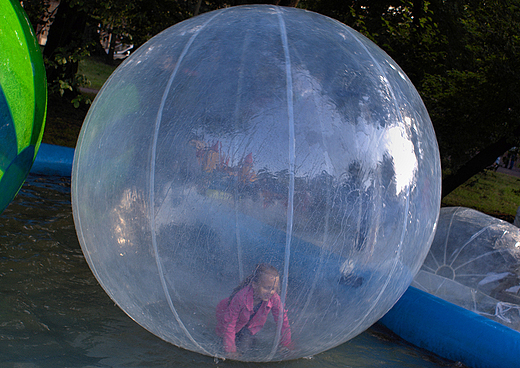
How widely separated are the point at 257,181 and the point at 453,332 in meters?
2.45

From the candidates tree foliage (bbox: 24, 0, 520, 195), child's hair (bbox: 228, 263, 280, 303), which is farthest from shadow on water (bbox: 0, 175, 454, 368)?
tree foliage (bbox: 24, 0, 520, 195)

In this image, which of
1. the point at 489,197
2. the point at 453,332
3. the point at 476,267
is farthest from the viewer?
the point at 489,197

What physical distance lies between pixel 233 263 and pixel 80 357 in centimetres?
135

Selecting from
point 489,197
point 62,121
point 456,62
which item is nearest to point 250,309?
point 456,62

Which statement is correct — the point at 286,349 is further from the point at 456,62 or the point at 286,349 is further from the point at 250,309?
the point at 456,62

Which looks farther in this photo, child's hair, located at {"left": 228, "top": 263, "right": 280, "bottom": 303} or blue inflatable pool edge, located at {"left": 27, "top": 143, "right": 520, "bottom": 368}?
blue inflatable pool edge, located at {"left": 27, "top": 143, "right": 520, "bottom": 368}

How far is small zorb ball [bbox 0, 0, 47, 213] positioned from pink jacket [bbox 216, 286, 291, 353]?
1961 mm

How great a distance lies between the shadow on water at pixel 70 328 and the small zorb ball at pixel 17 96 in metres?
0.74

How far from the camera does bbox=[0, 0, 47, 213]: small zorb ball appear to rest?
322cm

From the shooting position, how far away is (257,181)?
7.77 feet

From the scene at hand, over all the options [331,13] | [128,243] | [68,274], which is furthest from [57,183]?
[331,13]

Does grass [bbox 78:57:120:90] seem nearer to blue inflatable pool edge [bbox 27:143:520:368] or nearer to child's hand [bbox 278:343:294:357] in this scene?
blue inflatable pool edge [bbox 27:143:520:368]

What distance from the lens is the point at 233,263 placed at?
2.42 meters

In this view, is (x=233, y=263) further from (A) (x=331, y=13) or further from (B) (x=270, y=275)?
(A) (x=331, y=13)
